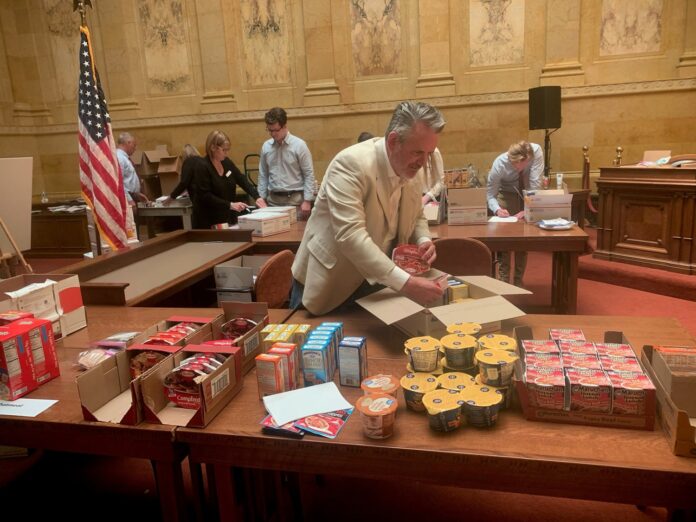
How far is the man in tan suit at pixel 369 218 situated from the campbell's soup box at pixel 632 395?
2.45 ft

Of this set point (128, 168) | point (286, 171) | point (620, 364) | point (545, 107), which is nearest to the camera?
point (620, 364)

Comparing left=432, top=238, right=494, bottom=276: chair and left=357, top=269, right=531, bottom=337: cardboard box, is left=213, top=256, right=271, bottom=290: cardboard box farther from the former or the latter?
left=357, top=269, right=531, bottom=337: cardboard box

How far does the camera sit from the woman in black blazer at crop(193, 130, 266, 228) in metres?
5.28

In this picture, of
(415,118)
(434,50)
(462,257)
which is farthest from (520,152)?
(434,50)

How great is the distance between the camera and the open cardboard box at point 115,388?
1525 millimetres

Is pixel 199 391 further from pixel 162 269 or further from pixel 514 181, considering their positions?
pixel 514 181

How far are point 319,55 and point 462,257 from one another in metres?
5.99

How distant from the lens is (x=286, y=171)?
19.8 ft

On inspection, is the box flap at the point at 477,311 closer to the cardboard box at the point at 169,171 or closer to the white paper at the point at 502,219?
the white paper at the point at 502,219

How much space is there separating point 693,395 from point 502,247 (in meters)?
2.58

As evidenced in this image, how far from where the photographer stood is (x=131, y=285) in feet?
10.1

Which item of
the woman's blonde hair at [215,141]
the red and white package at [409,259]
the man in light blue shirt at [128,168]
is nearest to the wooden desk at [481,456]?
the red and white package at [409,259]

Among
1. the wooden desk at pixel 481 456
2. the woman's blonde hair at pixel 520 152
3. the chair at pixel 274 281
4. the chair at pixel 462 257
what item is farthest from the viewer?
the woman's blonde hair at pixel 520 152

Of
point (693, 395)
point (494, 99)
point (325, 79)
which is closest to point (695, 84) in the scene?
point (494, 99)
